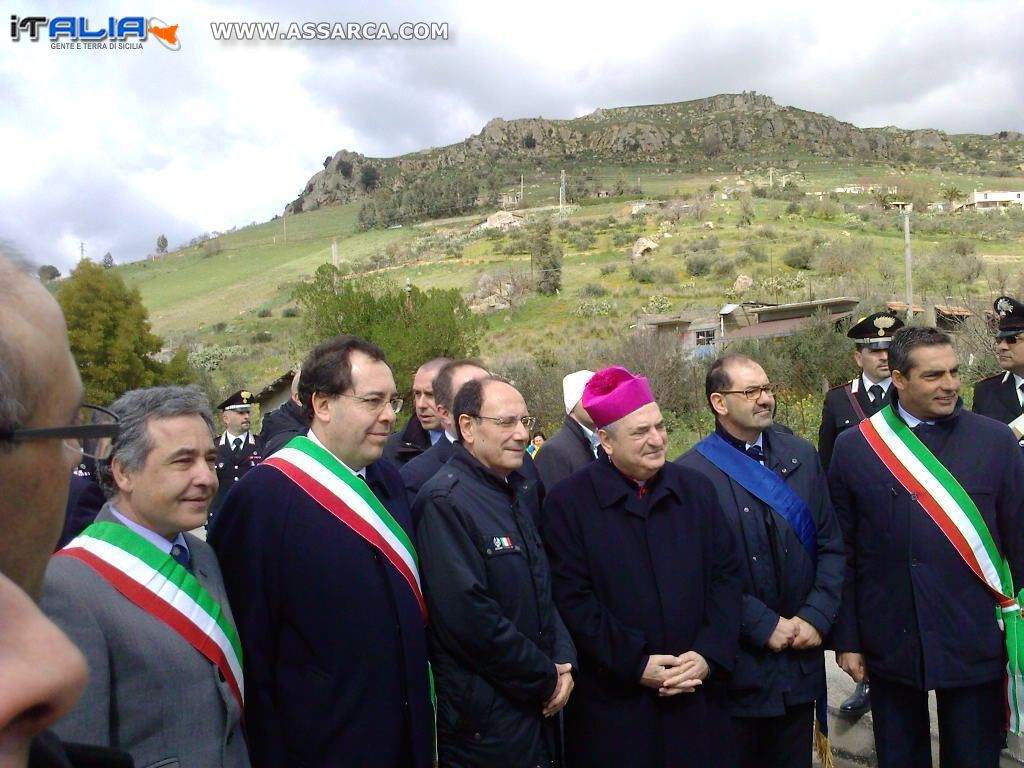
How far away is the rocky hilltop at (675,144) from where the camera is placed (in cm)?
11312

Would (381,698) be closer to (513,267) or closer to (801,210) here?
(513,267)

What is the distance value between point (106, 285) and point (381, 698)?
28.4m

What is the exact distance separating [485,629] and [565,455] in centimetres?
181

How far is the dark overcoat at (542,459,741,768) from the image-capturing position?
329 cm

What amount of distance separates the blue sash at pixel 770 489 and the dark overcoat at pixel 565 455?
1010mm

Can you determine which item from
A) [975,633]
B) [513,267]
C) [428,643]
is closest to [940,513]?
[975,633]

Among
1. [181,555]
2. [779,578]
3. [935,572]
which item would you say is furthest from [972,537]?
[181,555]

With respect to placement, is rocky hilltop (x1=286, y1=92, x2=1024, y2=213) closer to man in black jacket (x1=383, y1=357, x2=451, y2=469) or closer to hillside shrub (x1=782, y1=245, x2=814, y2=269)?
hillside shrub (x1=782, y1=245, x2=814, y2=269)

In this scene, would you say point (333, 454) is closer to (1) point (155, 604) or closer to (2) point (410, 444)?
(1) point (155, 604)

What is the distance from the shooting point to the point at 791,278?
137 feet

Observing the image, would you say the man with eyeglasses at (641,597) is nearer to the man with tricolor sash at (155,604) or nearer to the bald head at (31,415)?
the man with tricolor sash at (155,604)

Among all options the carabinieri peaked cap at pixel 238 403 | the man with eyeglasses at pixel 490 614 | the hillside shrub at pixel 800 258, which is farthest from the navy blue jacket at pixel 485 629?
the hillside shrub at pixel 800 258

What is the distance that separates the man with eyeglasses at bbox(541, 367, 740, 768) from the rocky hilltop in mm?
112509

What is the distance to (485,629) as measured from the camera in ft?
9.77
